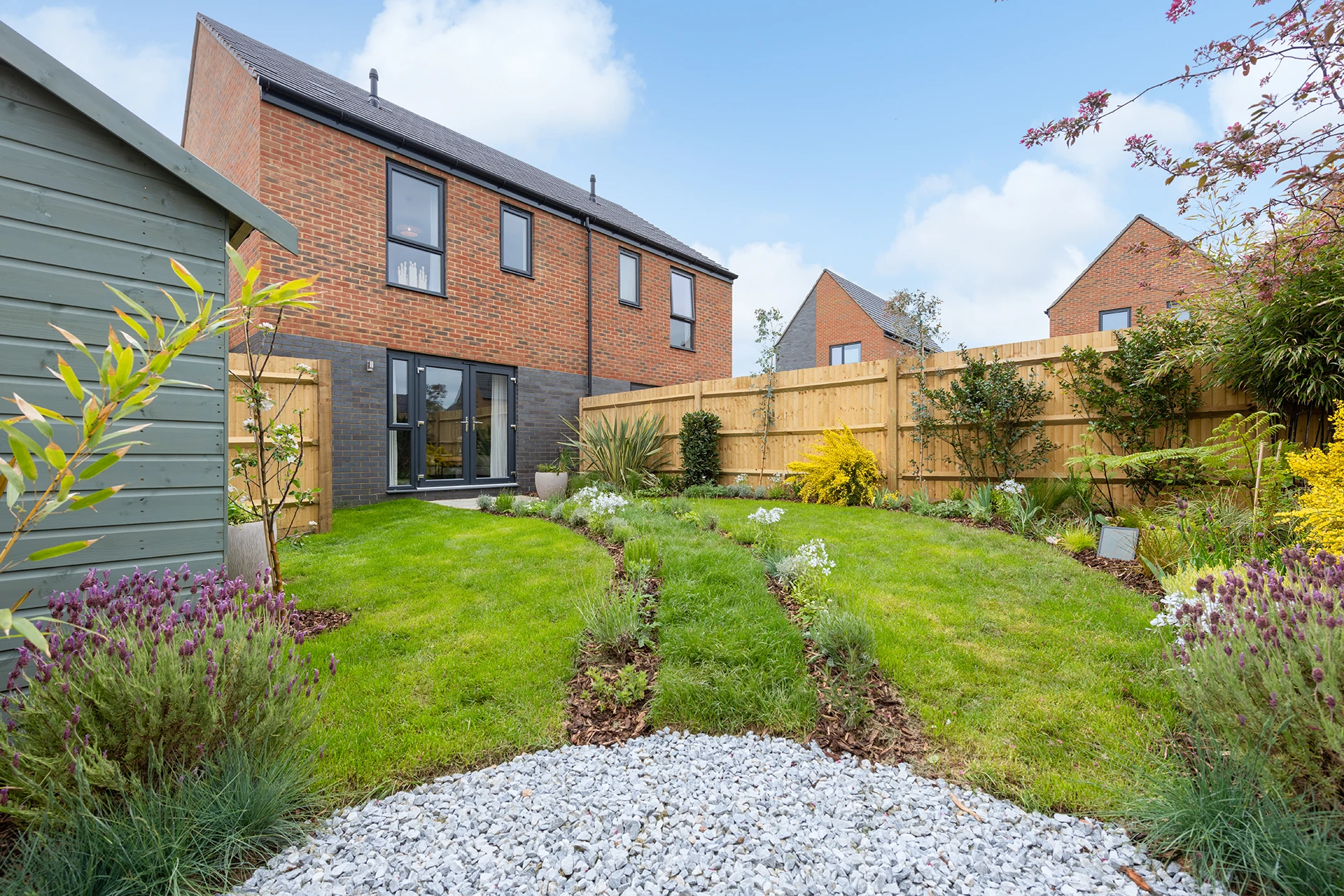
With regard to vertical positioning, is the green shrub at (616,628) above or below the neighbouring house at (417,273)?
below

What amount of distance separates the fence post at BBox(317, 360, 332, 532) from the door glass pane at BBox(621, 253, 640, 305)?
6853 mm

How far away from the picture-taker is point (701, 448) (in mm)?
9344

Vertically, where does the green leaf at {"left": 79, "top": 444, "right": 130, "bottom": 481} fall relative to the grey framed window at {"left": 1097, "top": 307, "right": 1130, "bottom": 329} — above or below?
below

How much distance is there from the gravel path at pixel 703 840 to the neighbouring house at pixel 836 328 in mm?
18994

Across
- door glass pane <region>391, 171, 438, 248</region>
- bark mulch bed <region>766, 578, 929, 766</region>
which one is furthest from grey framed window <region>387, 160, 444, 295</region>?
bark mulch bed <region>766, 578, 929, 766</region>

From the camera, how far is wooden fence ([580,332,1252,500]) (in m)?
6.02

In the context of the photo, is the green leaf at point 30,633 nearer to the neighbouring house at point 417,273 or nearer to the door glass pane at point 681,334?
the neighbouring house at point 417,273

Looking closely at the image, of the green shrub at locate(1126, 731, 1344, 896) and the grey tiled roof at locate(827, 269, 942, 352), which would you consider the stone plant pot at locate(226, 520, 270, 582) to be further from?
the grey tiled roof at locate(827, 269, 942, 352)

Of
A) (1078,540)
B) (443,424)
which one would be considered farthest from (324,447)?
(1078,540)

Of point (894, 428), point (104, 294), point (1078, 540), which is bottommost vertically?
point (1078, 540)

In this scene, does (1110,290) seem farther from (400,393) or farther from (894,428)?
(400,393)

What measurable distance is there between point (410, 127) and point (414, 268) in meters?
2.68

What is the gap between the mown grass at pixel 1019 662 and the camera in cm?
206

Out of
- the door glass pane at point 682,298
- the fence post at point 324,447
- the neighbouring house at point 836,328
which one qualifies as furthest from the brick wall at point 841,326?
the fence post at point 324,447
